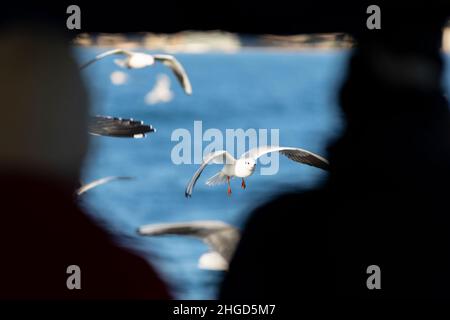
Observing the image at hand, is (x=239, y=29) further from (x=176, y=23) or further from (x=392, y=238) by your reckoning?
(x=392, y=238)

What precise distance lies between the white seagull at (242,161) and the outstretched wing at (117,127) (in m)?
0.23

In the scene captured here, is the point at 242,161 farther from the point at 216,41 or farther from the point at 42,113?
the point at 42,113

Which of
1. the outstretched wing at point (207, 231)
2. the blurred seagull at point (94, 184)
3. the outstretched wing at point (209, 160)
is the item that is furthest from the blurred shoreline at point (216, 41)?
the outstretched wing at point (207, 231)

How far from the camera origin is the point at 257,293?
12.6 ft

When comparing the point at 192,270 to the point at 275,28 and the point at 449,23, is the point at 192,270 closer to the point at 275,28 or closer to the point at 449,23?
the point at 275,28

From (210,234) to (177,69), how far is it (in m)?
0.60

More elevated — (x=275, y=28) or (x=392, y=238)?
(x=275, y=28)

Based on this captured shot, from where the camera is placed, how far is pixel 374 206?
382 cm

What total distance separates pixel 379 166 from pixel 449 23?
564 millimetres

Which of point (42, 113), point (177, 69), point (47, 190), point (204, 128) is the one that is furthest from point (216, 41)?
point (47, 190)

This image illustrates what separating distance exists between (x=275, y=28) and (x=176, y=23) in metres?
0.35

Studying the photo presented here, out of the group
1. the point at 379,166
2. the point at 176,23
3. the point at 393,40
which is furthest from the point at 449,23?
the point at 176,23
